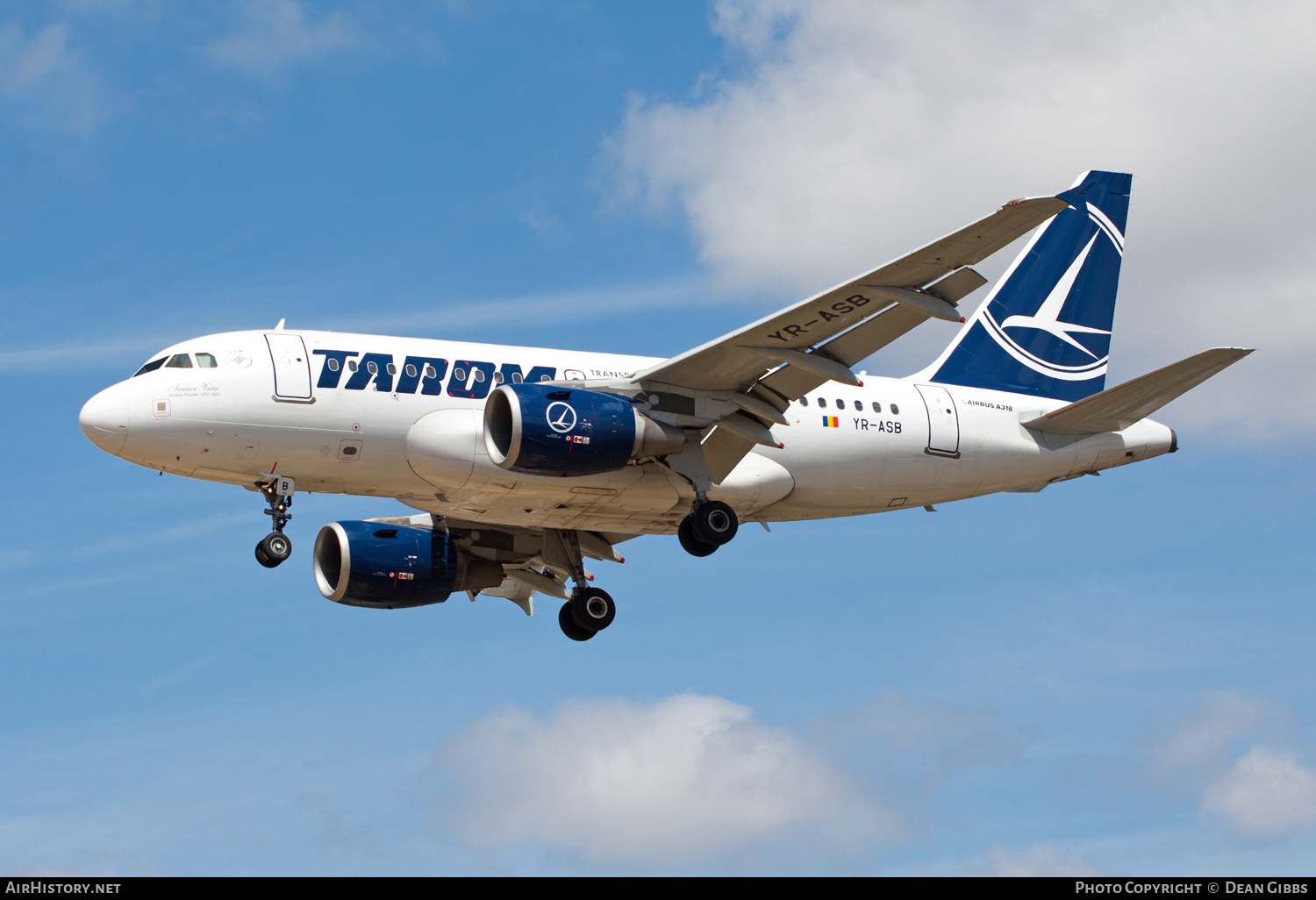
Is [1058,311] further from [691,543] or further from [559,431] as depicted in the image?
[559,431]

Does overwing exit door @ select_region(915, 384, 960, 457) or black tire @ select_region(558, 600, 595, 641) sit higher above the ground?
overwing exit door @ select_region(915, 384, 960, 457)

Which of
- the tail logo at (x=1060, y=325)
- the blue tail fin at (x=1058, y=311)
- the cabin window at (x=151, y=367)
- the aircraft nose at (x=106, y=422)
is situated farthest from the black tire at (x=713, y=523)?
the aircraft nose at (x=106, y=422)

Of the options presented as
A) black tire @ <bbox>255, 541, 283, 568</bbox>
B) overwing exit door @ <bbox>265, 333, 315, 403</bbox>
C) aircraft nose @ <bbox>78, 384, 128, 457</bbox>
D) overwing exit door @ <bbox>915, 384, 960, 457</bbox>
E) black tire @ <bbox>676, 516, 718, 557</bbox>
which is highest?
overwing exit door @ <bbox>915, 384, 960, 457</bbox>

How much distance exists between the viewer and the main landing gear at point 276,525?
96.5 feet

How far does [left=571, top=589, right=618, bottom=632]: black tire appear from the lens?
34.6m

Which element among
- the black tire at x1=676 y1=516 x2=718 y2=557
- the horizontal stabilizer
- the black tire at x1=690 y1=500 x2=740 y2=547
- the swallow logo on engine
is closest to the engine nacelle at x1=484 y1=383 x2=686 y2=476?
the swallow logo on engine

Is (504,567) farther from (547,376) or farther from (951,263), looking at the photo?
(951,263)

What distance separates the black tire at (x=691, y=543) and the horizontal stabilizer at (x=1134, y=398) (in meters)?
8.27

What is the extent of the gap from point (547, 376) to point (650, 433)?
2.60 metres

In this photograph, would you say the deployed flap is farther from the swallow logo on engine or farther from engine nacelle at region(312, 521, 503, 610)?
engine nacelle at region(312, 521, 503, 610)

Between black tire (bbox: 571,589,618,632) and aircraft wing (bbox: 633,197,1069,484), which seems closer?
aircraft wing (bbox: 633,197,1069,484)

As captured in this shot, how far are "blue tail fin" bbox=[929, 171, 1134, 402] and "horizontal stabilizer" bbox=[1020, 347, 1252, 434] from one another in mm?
1981

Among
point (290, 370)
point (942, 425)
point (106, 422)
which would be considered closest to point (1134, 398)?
point (942, 425)
